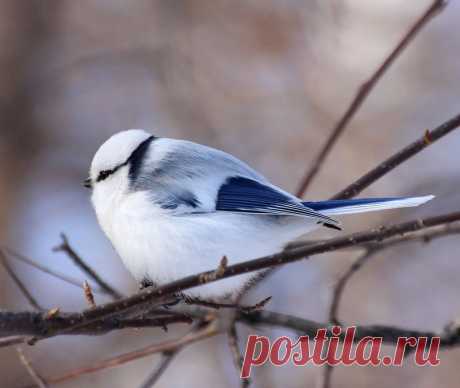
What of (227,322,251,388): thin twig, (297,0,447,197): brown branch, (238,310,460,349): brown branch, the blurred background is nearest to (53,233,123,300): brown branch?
(227,322,251,388): thin twig

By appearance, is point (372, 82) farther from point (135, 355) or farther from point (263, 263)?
point (135, 355)

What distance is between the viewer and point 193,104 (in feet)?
11.3

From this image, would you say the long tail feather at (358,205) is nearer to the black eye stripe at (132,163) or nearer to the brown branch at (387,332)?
the brown branch at (387,332)

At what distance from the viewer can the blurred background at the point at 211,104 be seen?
3.08 metres

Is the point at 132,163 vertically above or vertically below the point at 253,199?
above

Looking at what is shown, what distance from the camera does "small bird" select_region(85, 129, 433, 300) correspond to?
4.70ft

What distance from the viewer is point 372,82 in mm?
1360

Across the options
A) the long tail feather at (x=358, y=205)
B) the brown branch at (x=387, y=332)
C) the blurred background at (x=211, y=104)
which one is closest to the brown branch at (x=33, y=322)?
the brown branch at (x=387, y=332)

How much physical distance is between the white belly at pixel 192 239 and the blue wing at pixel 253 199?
27 mm

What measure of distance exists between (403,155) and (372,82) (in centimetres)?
16

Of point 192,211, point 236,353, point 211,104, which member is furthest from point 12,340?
point 211,104

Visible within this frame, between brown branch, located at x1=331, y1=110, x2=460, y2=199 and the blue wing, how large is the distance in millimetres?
95

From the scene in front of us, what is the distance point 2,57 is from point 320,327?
285cm

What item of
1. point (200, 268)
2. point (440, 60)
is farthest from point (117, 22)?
point (200, 268)
